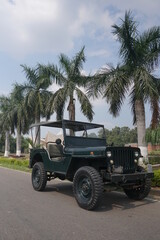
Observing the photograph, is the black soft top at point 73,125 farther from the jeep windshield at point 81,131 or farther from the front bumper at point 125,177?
the front bumper at point 125,177

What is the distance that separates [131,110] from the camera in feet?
48.1

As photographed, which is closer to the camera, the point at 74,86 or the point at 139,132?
the point at 139,132

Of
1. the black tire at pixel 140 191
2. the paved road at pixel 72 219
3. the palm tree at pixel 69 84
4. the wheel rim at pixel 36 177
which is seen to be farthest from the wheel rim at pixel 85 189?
the palm tree at pixel 69 84

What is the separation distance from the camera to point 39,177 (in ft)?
27.4

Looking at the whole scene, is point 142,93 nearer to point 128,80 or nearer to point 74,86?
point 128,80

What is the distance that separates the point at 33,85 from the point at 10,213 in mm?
18889

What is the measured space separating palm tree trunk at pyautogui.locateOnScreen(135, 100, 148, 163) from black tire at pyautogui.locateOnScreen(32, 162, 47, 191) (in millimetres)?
6334

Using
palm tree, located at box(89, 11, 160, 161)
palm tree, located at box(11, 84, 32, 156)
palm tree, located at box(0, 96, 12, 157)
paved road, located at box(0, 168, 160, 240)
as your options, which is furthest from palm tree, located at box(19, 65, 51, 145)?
paved road, located at box(0, 168, 160, 240)

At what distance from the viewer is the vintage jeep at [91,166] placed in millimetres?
5859

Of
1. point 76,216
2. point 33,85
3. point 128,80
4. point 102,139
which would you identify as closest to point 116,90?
point 128,80

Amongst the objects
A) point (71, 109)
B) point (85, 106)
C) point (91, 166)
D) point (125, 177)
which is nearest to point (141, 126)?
point (85, 106)

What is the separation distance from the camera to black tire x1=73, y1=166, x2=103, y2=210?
5680 mm

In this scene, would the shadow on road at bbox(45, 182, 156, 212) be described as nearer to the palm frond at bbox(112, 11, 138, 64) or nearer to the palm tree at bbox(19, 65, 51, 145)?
the palm frond at bbox(112, 11, 138, 64)

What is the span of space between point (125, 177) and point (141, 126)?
770 cm
